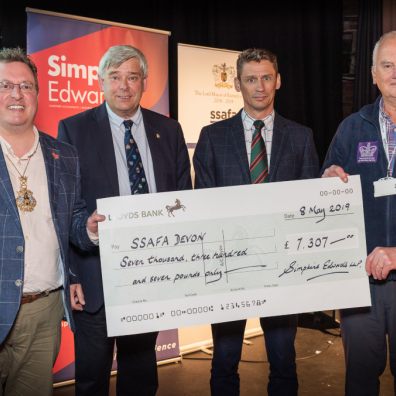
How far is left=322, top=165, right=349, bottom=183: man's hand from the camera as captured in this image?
7.45 feet

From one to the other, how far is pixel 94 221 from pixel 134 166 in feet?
1.49

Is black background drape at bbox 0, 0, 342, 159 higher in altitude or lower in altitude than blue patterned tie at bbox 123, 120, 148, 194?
higher

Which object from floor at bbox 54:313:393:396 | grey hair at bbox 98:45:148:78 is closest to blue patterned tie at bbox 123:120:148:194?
grey hair at bbox 98:45:148:78

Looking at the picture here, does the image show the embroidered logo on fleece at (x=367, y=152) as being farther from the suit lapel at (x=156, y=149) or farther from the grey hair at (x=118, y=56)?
the grey hair at (x=118, y=56)

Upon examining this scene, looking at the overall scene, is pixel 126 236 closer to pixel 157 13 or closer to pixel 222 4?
pixel 157 13

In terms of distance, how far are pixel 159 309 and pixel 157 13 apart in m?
2.95

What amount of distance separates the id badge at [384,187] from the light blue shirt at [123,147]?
97 centimetres

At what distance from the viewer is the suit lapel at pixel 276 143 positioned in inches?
104

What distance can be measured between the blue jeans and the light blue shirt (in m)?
0.80

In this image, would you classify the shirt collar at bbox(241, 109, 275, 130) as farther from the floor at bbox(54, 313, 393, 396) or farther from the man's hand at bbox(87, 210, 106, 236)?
the floor at bbox(54, 313, 393, 396)

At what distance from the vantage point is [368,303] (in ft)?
7.48

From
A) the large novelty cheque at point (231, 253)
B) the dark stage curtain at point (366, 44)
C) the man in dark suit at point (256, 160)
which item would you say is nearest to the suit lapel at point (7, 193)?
the large novelty cheque at point (231, 253)

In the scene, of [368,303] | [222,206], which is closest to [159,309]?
[222,206]

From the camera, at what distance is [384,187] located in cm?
224
